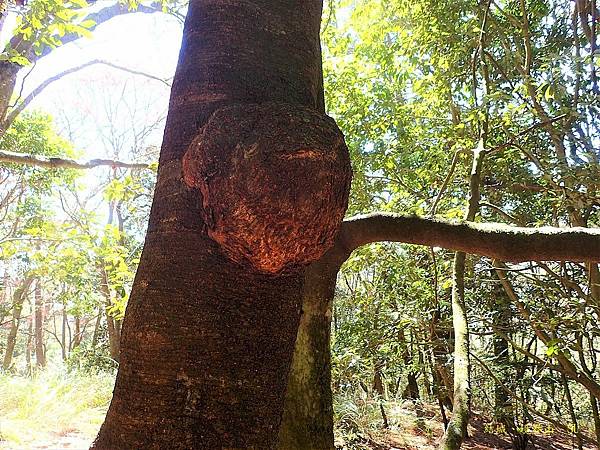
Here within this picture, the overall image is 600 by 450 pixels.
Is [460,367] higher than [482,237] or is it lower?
lower

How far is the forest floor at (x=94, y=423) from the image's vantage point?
541 cm

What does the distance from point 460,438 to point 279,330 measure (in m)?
0.78

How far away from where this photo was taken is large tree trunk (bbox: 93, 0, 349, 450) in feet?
2.26

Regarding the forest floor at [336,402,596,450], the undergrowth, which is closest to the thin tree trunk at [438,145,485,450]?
the forest floor at [336,402,596,450]

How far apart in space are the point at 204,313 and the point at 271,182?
0.72ft

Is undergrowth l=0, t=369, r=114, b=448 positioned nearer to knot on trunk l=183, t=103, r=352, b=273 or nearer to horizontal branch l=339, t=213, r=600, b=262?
horizontal branch l=339, t=213, r=600, b=262

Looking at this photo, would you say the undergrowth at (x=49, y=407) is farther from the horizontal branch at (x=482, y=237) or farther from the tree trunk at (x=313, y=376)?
the horizontal branch at (x=482, y=237)

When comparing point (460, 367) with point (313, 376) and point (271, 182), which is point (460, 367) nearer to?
point (313, 376)

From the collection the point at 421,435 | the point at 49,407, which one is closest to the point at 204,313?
the point at 421,435

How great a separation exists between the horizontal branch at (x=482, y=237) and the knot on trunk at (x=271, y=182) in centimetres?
55

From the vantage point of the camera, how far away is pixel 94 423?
644 cm

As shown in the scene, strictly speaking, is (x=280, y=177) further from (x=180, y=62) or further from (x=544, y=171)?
(x=544, y=171)

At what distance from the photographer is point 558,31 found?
470cm

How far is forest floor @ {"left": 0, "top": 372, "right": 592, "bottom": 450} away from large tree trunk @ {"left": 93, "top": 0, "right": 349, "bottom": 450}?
4317mm
